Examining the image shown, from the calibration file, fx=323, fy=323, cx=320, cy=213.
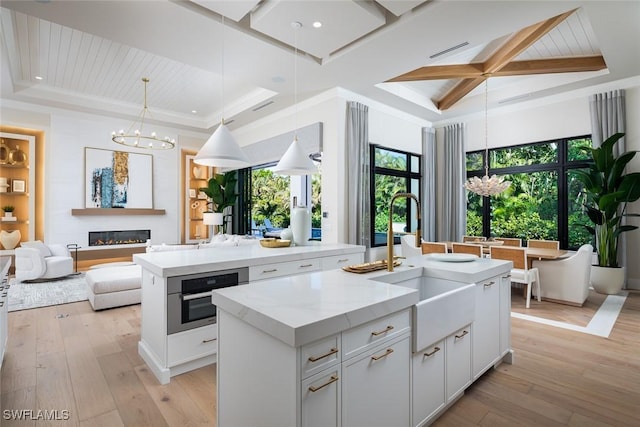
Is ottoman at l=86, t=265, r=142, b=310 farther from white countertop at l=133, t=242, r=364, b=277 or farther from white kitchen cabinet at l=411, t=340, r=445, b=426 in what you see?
white kitchen cabinet at l=411, t=340, r=445, b=426

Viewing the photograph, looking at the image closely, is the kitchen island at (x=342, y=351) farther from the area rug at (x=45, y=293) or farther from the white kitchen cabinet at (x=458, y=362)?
the area rug at (x=45, y=293)

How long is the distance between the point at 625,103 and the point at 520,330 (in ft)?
13.3

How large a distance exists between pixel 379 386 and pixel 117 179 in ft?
24.0

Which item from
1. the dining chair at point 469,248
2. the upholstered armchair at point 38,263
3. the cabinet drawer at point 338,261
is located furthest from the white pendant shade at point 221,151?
the upholstered armchair at point 38,263

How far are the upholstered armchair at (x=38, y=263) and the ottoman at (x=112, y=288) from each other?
1705 mm

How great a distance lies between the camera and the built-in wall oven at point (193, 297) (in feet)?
7.60

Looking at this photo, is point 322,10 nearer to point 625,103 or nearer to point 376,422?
point 376,422

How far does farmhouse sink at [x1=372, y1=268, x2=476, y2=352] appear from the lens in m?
1.60

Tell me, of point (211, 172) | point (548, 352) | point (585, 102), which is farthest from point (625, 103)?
point (211, 172)

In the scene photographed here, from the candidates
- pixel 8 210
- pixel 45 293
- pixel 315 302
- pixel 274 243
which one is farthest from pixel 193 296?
pixel 8 210

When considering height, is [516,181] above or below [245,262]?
above

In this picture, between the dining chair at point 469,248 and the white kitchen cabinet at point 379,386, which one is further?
the dining chair at point 469,248

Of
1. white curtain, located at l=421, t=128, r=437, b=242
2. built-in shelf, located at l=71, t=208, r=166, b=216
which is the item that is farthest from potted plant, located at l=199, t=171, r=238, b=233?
white curtain, located at l=421, t=128, r=437, b=242

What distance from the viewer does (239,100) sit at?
20.0ft
